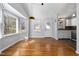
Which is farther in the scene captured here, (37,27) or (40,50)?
(37,27)

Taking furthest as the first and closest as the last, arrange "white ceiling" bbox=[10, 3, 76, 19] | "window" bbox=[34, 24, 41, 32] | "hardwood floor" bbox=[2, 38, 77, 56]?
"window" bbox=[34, 24, 41, 32]
"white ceiling" bbox=[10, 3, 76, 19]
"hardwood floor" bbox=[2, 38, 77, 56]

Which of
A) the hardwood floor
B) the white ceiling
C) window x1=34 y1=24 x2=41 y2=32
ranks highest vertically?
the white ceiling

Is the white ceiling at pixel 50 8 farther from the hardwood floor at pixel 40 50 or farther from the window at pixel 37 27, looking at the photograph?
the window at pixel 37 27

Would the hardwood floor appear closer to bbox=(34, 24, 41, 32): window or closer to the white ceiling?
the white ceiling

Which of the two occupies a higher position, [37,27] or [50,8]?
[50,8]

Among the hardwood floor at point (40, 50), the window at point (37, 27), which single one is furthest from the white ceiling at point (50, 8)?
the window at point (37, 27)

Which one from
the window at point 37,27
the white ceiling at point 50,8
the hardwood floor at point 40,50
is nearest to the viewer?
the hardwood floor at point 40,50

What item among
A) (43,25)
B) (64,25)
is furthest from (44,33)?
(64,25)

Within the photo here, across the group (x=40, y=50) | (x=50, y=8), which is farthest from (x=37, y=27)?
(x=40, y=50)

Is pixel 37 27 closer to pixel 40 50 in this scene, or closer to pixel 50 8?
pixel 50 8

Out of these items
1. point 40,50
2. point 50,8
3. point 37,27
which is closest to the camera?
point 40,50

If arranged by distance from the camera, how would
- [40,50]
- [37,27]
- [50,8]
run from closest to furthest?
[40,50] → [50,8] → [37,27]

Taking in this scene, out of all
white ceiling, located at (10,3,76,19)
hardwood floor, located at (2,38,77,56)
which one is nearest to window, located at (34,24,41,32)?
white ceiling, located at (10,3,76,19)

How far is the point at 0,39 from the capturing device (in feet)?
14.3
